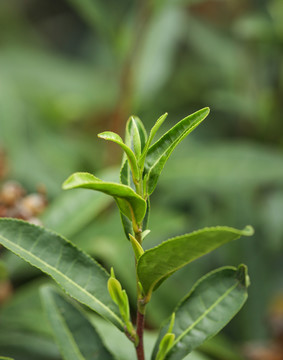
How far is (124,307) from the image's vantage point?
624mm

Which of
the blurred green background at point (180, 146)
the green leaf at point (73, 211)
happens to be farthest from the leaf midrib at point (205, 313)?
the green leaf at point (73, 211)

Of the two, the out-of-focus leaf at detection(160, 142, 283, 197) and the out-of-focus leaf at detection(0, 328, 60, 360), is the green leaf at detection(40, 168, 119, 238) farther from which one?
the out-of-focus leaf at detection(160, 142, 283, 197)

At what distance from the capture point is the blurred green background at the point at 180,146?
1.21 m

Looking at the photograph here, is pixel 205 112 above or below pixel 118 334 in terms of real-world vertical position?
above

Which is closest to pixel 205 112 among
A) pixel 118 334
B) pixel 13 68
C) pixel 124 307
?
pixel 124 307

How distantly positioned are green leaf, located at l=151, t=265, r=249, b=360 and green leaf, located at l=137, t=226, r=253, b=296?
8 cm

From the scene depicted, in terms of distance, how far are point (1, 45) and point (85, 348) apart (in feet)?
7.60

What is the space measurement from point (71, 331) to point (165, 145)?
28 centimetres

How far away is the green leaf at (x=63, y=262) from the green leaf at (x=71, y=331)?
8 centimetres

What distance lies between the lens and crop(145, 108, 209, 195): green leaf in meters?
0.57

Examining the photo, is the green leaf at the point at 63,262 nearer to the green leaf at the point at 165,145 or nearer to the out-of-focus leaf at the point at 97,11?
the green leaf at the point at 165,145

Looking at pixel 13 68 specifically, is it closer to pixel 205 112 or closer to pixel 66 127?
pixel 66 127

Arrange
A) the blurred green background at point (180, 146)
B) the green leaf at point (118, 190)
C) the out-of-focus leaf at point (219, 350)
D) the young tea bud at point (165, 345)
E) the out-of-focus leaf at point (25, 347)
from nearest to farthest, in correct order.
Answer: the green leaf at point (118, 190) → the young tea bud at point (165, 345) → the out-of-focus leaf at point (25, 347) → the out-of-focus leaf at point (219, 350) → the blurred green background at point (180, 146)

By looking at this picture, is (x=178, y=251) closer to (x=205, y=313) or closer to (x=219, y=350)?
(x=205, y=313)
